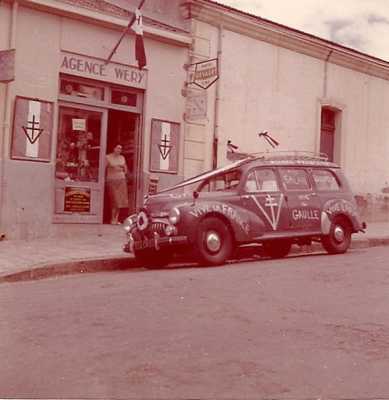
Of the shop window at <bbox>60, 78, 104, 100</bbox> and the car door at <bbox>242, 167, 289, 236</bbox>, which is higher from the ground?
the shop window at <bbox>60, 78, 104, 100</bbox>

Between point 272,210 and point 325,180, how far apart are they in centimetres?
155

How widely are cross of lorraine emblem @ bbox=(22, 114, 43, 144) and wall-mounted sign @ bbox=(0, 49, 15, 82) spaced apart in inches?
40.2

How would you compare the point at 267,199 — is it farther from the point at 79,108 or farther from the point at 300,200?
the point at 79,108

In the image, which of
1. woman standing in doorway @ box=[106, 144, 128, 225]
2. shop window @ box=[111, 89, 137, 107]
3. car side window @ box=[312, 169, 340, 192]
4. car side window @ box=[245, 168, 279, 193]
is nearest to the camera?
Answer: car side window @ box=[245, 168, 279, 193]

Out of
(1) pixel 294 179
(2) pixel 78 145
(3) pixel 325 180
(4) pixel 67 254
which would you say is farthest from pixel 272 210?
(2) pixel 78 145

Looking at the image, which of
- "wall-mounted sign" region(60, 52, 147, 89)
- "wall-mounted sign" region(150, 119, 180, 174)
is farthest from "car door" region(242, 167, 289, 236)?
"wall-mounted sign" region(60, 52, 147, 89)

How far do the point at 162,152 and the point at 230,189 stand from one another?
188 inches

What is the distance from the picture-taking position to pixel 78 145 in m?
14.6

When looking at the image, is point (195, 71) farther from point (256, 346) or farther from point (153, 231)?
point (256, 346)

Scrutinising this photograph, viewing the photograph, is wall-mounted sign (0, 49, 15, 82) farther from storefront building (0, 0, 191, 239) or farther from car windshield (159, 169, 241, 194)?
car windshield (159, 169, 241, 194)

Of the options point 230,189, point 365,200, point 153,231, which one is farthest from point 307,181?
point 365,200

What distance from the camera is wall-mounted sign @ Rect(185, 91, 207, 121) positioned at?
1557 cm

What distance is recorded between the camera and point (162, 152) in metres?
15.7

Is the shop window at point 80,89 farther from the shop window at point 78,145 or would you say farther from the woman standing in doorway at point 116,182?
the woman standing in doorway at point 116,182
